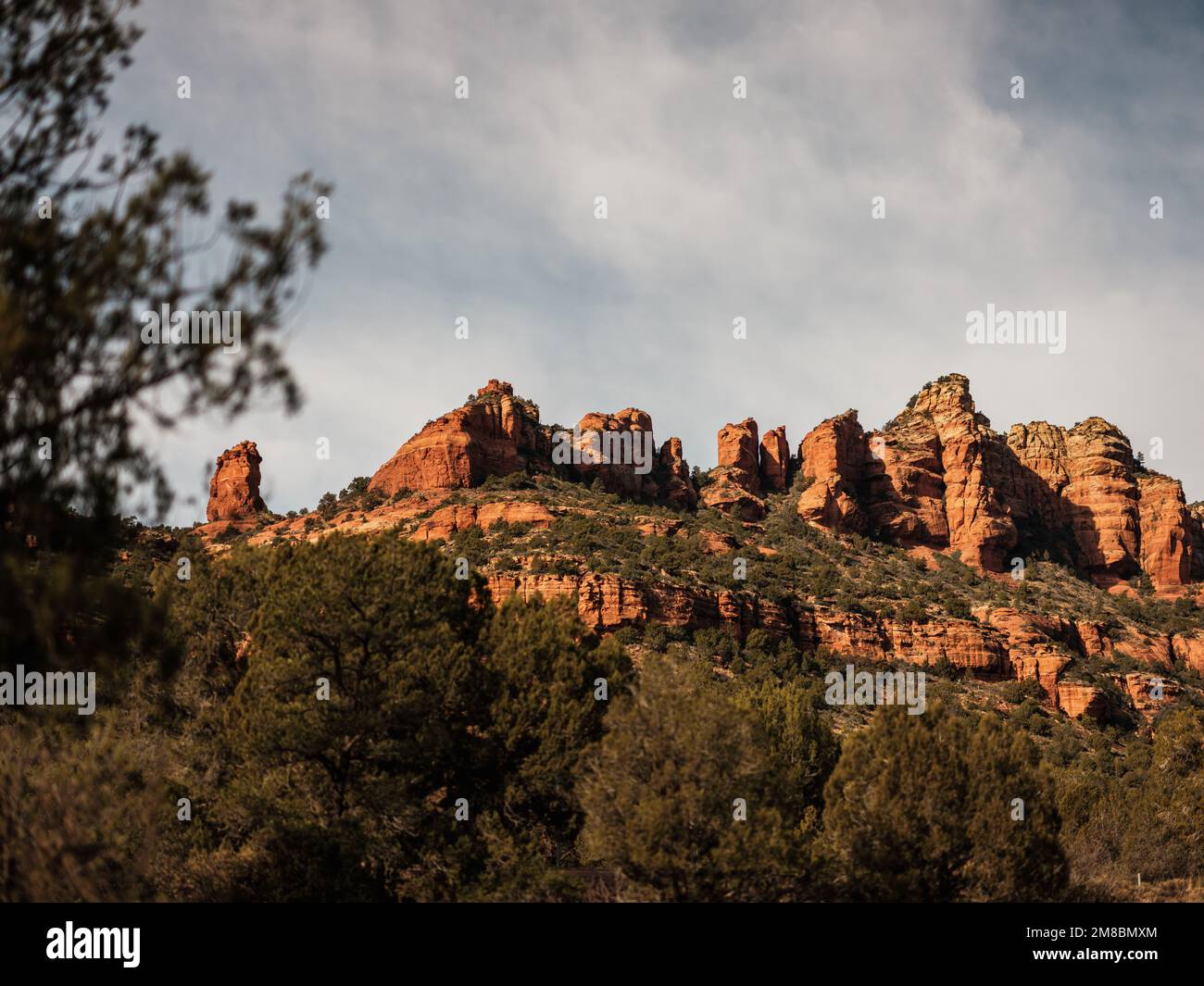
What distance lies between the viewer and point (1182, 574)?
118125 millimetres

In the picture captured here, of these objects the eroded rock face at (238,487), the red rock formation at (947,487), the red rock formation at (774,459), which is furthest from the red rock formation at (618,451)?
the eroded rock face at (238,487)

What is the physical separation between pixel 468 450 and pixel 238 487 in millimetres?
32901

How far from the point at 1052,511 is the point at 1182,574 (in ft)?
54.3

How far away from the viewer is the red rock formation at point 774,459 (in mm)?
125875

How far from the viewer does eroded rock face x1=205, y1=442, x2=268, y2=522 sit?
11231 centimetres

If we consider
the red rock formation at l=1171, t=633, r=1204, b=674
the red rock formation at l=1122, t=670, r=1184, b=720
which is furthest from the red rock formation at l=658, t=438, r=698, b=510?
the red rock formation at l=1171, t=633, r=1204, b=674

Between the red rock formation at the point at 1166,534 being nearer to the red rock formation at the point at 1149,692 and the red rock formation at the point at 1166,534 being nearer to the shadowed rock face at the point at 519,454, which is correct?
the red rock formation at the point at 1149,692

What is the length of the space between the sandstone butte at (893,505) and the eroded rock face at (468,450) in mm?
174

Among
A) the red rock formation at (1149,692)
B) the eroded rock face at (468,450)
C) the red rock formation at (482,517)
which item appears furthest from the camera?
the eroded rock face at (468,450)

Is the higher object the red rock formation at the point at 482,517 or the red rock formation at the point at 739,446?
the red rock formation at the point at 739,446

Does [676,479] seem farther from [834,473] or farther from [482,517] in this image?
[482,517]
